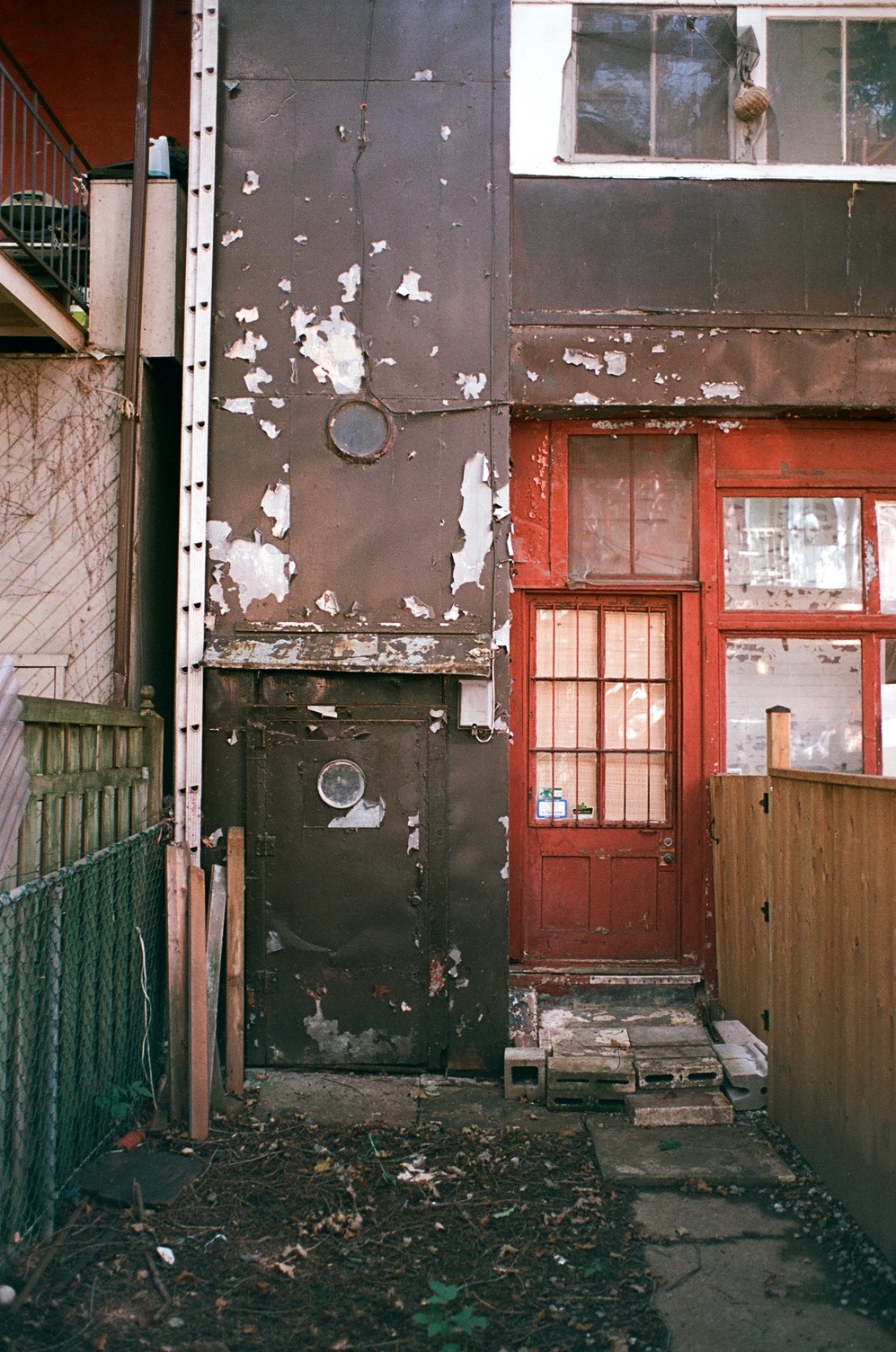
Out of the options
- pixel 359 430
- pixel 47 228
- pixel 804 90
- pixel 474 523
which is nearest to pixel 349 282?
pixel 359 430

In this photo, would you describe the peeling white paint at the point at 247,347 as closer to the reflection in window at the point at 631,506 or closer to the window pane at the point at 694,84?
the reflection in window at the point at 631,506

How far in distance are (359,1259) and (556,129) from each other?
6.02m

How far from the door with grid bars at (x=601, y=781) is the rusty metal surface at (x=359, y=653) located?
30.5 inches

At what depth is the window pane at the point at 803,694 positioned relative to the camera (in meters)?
6.10

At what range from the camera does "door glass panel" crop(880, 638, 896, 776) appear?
241 inches

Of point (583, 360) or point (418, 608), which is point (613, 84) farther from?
point (418, 608)

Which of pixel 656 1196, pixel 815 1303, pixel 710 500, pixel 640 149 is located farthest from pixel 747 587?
pixel 815 1303

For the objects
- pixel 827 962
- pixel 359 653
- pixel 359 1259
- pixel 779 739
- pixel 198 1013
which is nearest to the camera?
pixel 359 1259

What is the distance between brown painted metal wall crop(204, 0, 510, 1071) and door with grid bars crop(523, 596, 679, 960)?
0.62 metres

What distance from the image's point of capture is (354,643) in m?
5.48

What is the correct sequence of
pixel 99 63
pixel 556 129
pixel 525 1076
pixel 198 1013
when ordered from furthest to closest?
pixel 99 63, pixel 556 129, pixel 525 1076, pixel 198 1013

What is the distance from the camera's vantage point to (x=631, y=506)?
240 inches

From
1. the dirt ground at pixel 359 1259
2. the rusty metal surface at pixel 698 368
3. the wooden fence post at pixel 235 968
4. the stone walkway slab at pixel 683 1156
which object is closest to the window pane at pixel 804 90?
the rusty metal surface at pixel 698 368

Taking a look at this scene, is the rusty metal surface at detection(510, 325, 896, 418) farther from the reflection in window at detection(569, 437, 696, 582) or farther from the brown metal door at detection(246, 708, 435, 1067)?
the brown metal door at detection(246, 708, 435, 1067)
